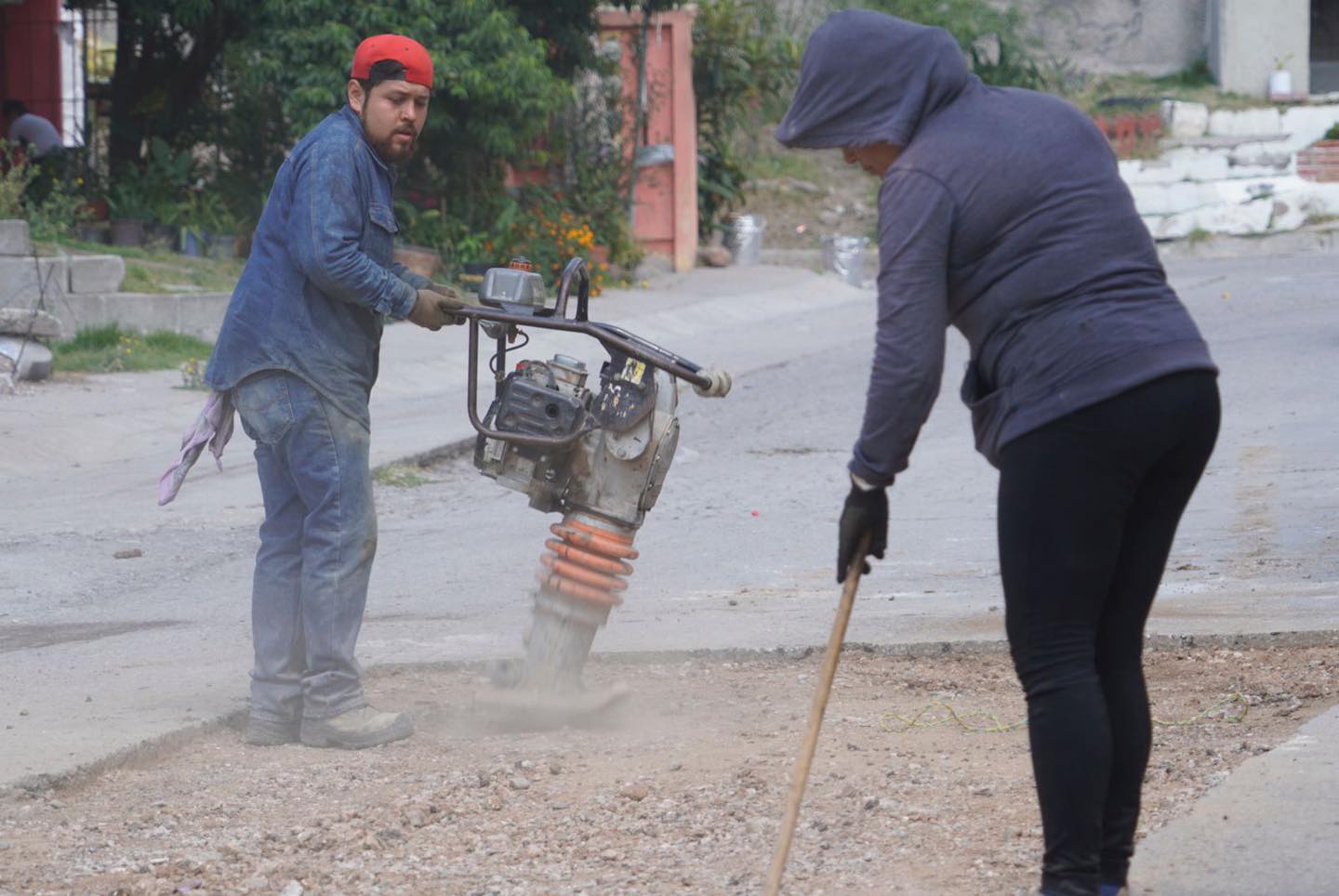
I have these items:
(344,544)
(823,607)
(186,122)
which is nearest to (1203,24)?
(186,122)

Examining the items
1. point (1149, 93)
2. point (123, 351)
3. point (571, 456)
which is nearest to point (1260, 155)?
point (1149, 93)

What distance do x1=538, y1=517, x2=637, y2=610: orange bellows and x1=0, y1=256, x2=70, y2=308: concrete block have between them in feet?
27.9

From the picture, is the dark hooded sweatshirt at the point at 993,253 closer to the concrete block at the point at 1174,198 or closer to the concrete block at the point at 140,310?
the concrete block at the point at 140,310

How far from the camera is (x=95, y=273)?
39.8ft

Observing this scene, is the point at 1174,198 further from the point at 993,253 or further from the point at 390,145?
the point at 993,253

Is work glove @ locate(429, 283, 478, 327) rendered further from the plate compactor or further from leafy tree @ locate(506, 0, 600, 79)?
leafy tree @ locate(506, 0, 600, 79)

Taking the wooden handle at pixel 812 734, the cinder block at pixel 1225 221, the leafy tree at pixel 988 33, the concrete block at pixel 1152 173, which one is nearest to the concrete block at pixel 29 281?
the wooden handle at pixel 812 734

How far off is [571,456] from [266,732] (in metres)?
1.13

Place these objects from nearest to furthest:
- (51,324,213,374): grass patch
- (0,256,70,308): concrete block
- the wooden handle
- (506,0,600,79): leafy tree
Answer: the wooden handle, (51,324,213,374): grass patch, (0,256,70,308): concrete block, (506,0,600,79): leafy tree

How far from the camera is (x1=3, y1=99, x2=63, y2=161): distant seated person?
15.4 meters

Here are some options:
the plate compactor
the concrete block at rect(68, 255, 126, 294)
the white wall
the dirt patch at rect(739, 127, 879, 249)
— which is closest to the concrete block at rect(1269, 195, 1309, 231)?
the white wall

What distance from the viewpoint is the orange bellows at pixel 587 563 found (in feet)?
14.4

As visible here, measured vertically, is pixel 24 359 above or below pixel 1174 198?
below

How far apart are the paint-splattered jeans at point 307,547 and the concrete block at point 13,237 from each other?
818 centimetres
